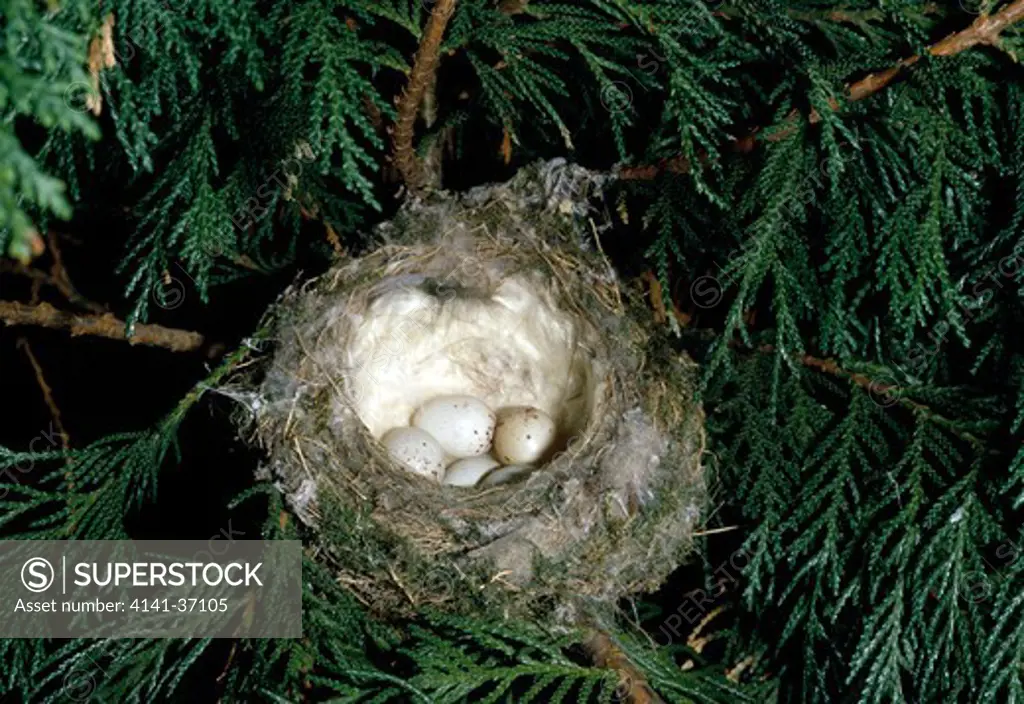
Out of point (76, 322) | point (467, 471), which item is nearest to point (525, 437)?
point (467, 471)

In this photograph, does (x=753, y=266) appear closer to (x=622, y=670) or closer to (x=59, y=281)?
(x=622, y=670)

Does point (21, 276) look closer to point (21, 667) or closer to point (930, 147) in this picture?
point (21, 667)

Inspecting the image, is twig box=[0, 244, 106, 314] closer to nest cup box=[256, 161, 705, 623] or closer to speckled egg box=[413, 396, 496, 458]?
nest cup box=[256, 161, 705, 623]

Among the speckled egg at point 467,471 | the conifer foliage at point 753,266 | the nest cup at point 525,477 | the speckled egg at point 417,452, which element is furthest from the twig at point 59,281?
the speckled egg at point 467,471

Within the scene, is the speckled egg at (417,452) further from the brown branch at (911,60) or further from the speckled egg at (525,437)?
the brown branch at (911,60)

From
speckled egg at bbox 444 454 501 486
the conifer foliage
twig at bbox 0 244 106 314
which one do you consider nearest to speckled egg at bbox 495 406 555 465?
speckled egg at bbox 444 454 501 486
